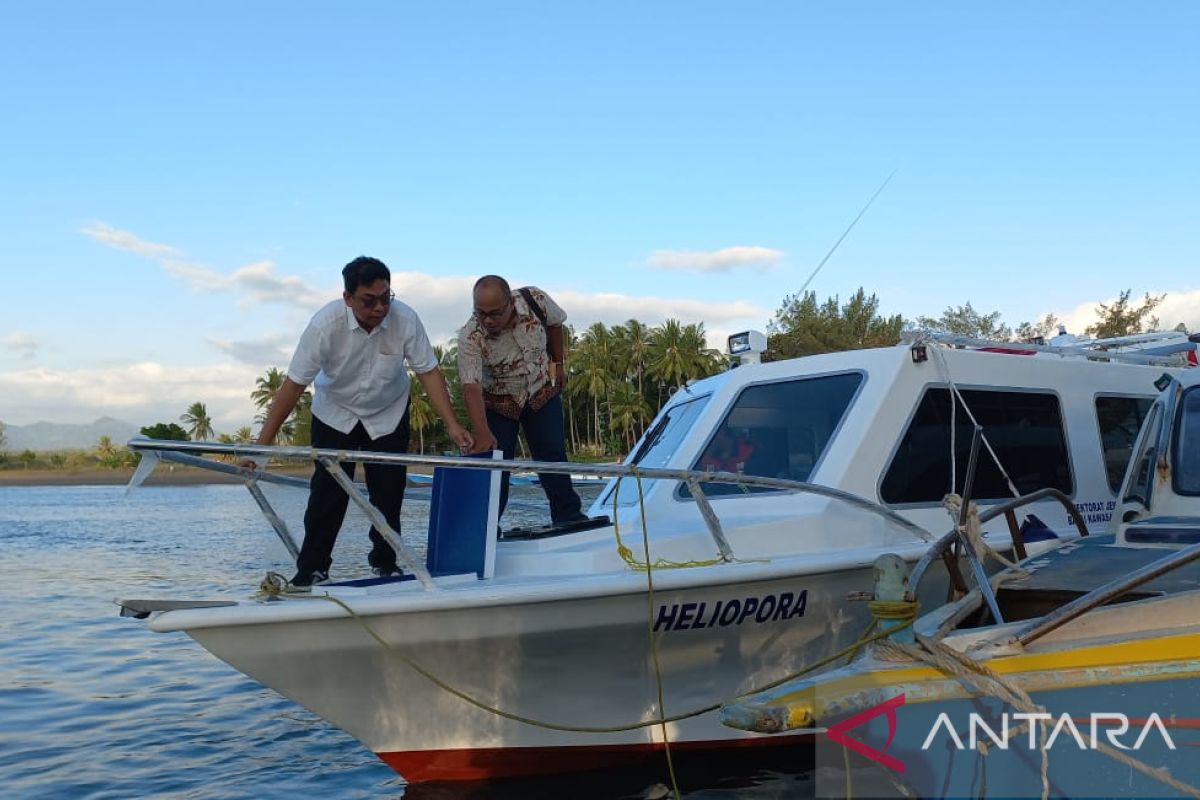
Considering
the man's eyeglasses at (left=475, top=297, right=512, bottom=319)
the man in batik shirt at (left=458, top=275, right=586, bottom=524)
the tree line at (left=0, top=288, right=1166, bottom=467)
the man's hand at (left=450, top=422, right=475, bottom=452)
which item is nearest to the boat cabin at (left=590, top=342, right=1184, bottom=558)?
the man in batik shirt at (left=458, top=275, right=586, bottom=524)

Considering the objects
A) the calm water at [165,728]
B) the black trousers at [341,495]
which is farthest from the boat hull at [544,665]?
the black trousers at [341,495]

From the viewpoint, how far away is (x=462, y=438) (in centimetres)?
541

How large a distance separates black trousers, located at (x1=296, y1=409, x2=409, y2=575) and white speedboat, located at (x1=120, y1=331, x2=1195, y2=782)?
0.28m

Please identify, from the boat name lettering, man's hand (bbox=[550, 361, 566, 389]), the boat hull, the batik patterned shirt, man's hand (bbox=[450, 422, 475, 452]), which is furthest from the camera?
man's hand (bbox=[550, 361, 566, 389])

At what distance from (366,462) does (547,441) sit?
146cm

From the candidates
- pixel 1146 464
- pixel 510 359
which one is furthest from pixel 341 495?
pixel 1146 464

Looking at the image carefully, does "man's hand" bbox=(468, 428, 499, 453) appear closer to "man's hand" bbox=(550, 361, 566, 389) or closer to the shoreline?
→ "man's hand" bbox=(550, 361, 566, 389)

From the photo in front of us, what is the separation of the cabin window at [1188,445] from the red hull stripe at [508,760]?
3077 millimetres

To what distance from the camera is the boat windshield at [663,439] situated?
261 inches

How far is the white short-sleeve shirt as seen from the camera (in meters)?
5.32

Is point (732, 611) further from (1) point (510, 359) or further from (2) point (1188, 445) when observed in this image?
(2) point (1188, 445)

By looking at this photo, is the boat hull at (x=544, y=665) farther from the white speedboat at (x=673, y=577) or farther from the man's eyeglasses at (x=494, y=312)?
the man's eyeglasses at (x=494, y=312)

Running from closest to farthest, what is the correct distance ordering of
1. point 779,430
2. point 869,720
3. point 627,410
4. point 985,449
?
point 869,720 → point 779,430 → point 985,449 → point 627,410

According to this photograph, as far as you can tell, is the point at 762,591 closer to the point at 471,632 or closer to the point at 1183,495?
the point at 471,632
